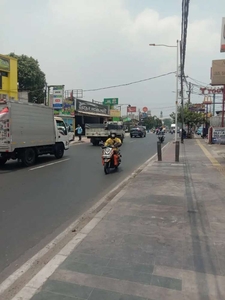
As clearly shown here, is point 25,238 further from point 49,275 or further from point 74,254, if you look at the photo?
point 49,275

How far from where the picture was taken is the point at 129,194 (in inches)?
280

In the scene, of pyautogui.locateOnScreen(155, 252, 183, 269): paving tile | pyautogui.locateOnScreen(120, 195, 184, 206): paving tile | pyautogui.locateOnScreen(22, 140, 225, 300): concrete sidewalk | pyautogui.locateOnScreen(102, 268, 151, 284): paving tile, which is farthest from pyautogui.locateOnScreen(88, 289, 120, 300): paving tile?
pyautogui.locateOnScreen(120, 195, 184, 206): paving tile

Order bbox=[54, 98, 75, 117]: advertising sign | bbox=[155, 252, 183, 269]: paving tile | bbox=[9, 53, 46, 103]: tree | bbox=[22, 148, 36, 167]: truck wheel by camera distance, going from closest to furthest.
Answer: bbox=[155, 252, 183, 269]: paving tile, bbox=[22, 148, 36, 167]: truck wheel, bbox=[54, 98, 75, 117]: advertising sign, bbox=[9, 53, 46, 103]: tree

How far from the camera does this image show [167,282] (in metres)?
3.12

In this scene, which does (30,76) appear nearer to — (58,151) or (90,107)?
(90,107)

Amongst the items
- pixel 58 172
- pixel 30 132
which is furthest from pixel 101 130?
pixel 58 172

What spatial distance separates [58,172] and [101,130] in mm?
15061

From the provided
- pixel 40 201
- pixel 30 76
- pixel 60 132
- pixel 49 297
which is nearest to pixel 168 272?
pixel 49 297

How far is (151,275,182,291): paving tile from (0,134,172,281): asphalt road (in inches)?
69.7

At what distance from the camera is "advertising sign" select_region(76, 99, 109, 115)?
41516 millimetres

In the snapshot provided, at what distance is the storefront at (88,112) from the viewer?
136 ft

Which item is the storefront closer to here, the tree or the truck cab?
the tree

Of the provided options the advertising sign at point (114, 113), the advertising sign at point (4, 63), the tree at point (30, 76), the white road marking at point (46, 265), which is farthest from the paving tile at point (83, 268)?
the advertising sign at point (114, 113)

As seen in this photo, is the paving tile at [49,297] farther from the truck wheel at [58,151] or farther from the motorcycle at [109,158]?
the truck wheel at [58,151]
